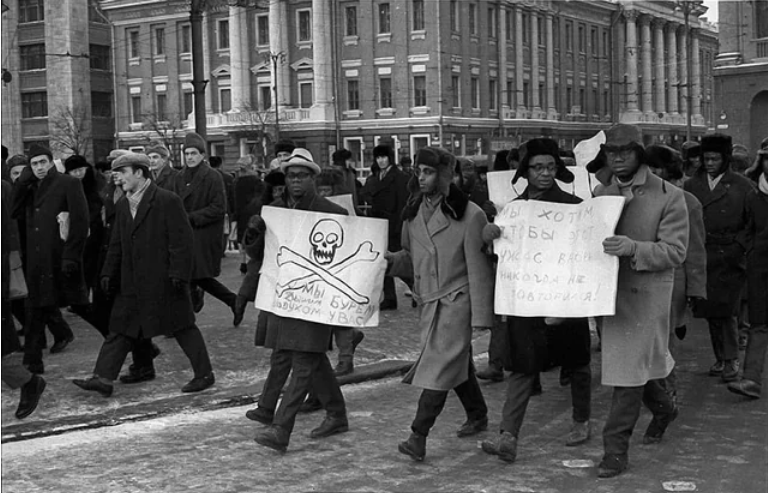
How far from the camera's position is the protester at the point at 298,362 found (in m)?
7.08

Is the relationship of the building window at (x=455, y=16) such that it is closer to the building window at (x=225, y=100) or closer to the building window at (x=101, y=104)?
the building window at (x=225, y=100)

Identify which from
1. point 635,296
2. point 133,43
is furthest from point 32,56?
point 635,296

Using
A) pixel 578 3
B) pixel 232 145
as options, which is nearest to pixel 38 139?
pixel 232 145

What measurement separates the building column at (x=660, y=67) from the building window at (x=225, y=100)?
88.5 feet

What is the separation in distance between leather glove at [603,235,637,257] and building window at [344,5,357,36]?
173 feet

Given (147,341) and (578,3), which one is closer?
(147,341)

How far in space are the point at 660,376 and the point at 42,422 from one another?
4394mm

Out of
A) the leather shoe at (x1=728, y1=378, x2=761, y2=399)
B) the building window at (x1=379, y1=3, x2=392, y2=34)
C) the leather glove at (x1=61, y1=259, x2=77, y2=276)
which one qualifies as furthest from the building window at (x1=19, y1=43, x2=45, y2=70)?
the leather shoe at (x1=728, y1=378, x2=761, y2=399)

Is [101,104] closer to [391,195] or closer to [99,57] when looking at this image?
[99,57]

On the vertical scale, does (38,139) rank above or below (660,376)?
above

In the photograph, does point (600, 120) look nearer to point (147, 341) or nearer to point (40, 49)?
point (40, 49)

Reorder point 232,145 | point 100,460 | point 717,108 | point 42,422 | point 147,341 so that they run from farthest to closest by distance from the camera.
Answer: point 232,145
point 717,108
point 147,341
point 42,422
point 100,460

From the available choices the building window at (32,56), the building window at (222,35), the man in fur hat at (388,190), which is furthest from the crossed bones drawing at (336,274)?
the building window at (32,56)

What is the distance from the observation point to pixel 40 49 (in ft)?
209
